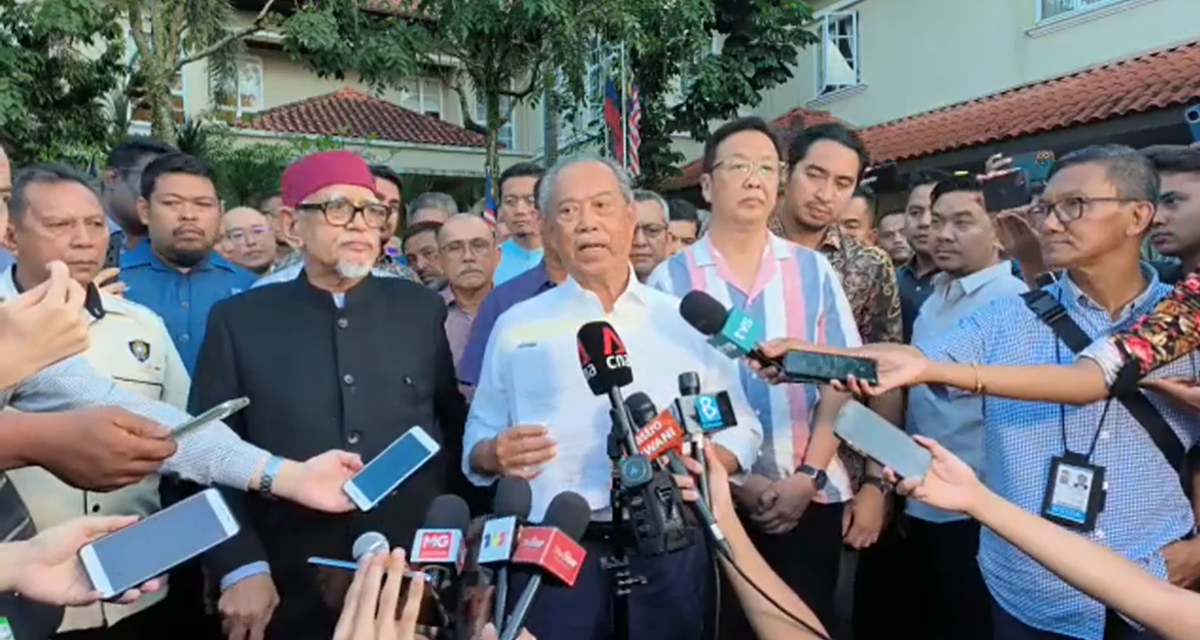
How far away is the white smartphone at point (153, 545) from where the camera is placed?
58.7 inches

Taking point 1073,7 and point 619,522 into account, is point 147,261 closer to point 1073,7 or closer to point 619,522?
point 619,522

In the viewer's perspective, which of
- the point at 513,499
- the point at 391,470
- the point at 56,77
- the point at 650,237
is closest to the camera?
the point at 513,499

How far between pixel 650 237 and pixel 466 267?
1.10 metres

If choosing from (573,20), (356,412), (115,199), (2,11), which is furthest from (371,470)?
(2,11)

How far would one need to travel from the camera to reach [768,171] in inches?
123

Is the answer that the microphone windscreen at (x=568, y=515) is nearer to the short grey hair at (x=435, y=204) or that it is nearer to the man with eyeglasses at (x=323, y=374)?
the man with eyeglasses at (x=323, y=374)

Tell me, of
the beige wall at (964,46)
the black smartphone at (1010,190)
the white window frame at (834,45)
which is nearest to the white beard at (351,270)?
the black smartphone at (1010,190)

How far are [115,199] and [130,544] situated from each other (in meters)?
3.82

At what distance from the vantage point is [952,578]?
365 cm

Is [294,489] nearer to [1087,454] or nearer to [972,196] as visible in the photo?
[1087,454]

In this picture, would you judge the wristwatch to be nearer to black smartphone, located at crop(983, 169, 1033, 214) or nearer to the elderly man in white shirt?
the elderly man in white shirt

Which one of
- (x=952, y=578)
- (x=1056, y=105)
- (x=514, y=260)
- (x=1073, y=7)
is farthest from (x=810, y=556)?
(x=1073, y=7)

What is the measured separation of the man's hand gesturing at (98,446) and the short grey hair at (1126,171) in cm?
254

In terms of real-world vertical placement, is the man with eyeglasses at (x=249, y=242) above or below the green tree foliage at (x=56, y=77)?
below
